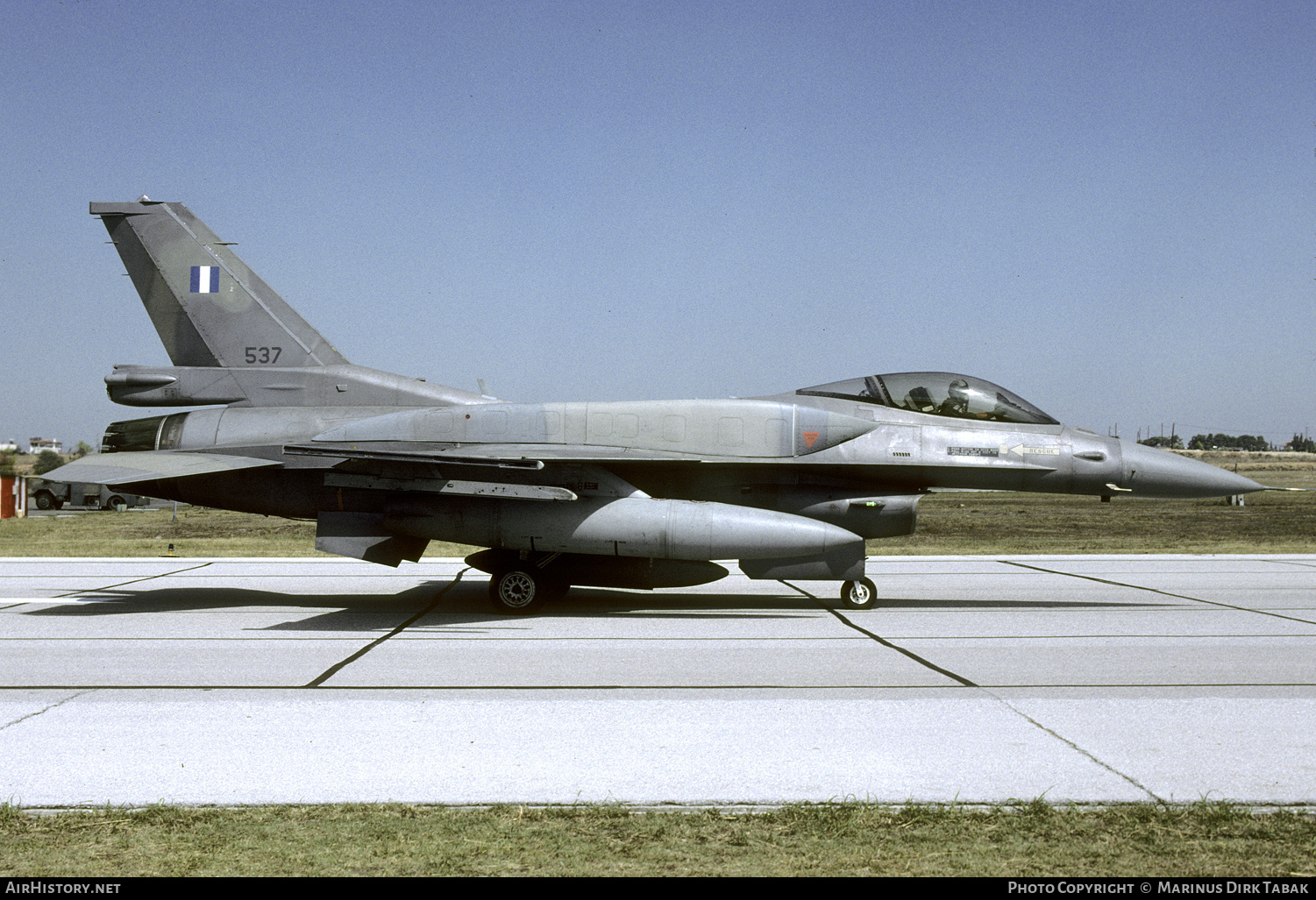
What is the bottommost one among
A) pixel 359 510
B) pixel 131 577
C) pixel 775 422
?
pixel 131 577

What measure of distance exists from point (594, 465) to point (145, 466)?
495cm

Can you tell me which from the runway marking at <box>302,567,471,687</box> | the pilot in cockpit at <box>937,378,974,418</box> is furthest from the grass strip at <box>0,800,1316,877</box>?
the pilot in cockpit at <box>937,378,974,418</box>

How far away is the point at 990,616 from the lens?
11250 mm

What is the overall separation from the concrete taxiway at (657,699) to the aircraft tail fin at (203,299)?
3130mm

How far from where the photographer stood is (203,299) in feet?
42.5

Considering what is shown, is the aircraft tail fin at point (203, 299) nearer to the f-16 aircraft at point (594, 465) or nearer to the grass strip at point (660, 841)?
the f-16 aircraft at point (594, 465)

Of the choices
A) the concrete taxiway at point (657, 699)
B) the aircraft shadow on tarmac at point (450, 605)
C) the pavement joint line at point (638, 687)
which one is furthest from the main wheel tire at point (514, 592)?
the pavement joint line at point (638, 687)

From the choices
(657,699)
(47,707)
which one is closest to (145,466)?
(47,707)

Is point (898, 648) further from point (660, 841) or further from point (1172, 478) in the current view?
point (660, 841)

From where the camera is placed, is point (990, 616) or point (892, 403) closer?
point (990, 616)

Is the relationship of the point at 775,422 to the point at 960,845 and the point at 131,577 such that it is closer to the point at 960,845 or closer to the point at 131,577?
the point at 960,845

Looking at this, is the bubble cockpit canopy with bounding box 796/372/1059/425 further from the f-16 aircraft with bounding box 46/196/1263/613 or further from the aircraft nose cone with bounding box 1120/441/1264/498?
the aircraft nose cone with bounding box 1120/441/1264/498
